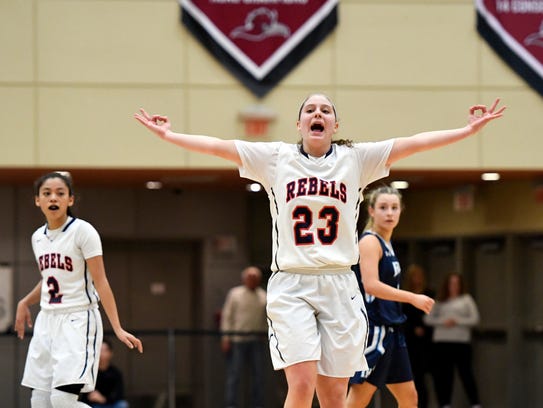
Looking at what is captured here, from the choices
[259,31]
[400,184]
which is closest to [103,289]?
[259,31]

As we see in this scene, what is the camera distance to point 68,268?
7207 mm

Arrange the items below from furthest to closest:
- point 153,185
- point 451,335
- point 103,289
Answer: point 153,185
point 451,335
point 103,289

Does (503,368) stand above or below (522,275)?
below

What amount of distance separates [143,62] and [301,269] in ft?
25.7

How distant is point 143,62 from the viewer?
13.5 meters

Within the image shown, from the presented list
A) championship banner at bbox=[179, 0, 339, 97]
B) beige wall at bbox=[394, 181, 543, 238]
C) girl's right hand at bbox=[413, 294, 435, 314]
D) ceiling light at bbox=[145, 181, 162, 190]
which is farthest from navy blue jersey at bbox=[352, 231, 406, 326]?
ceiling light at bbox=[145, 181, 162, 190]

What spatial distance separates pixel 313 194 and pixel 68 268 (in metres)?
1.94

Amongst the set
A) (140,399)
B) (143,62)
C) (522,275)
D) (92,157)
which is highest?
(143,62)

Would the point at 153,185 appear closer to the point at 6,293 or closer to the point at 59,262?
the point at 6,293

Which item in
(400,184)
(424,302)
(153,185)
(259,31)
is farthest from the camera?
(153,185)

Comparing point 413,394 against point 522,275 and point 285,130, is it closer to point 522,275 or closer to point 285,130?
point 285,130

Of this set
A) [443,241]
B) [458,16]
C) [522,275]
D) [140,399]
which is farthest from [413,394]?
[443,241]

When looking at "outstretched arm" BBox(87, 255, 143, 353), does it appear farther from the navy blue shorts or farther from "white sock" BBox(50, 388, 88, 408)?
the navy blue shorts

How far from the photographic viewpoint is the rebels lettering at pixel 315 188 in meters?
6.09
